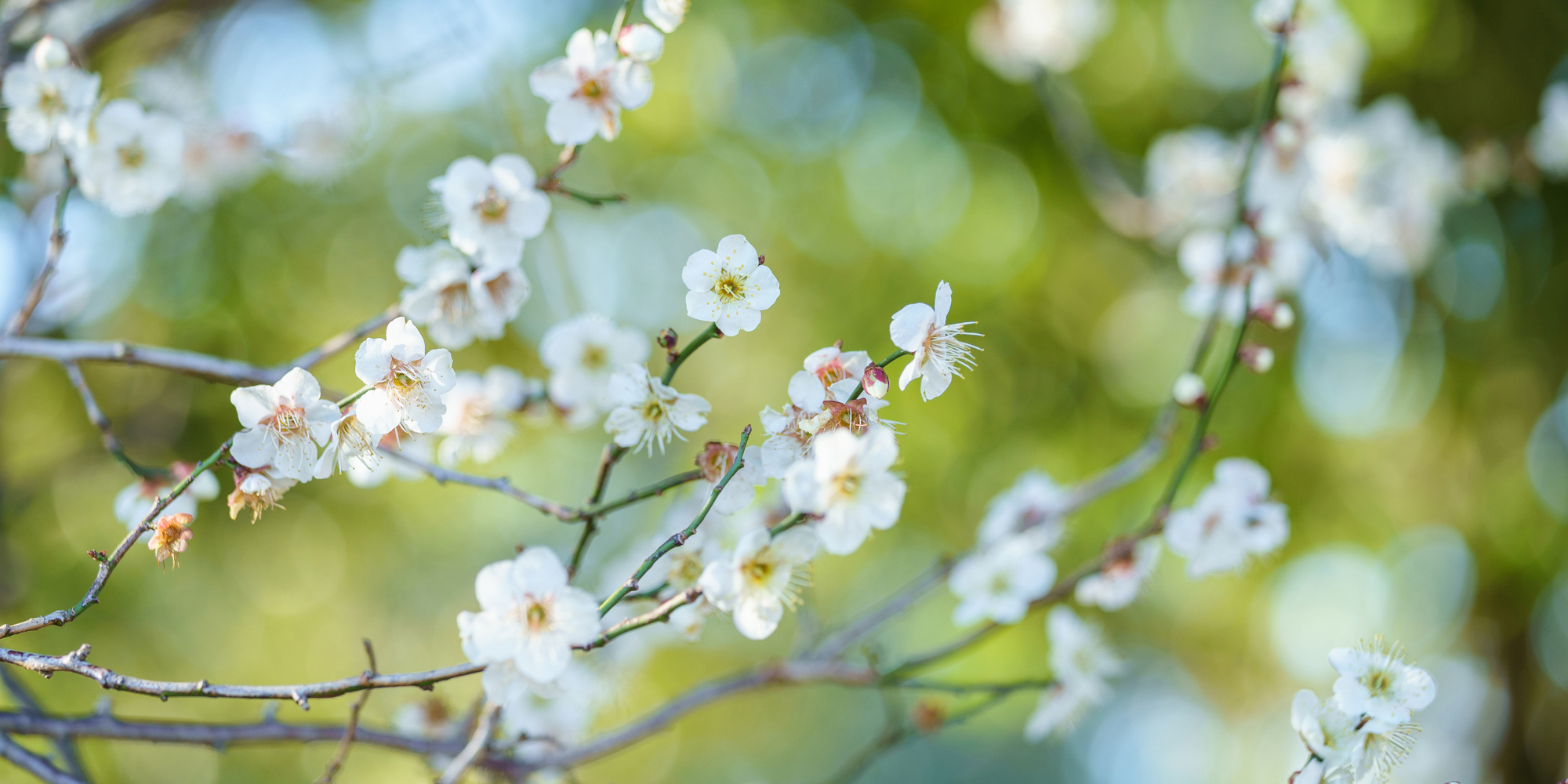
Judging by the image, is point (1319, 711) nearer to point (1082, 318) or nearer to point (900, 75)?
point (1082, 318)

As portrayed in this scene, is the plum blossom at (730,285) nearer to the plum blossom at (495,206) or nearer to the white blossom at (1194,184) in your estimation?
the plum blossom at (495,206)

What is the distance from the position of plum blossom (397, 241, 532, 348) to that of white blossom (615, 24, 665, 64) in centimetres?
35

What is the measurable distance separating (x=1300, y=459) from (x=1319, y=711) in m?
3.59

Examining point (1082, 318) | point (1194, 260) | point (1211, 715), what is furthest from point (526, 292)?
point (1211, 715)

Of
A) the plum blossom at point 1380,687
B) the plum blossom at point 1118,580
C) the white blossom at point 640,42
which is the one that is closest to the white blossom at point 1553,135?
the plum blossom at point 1118,580

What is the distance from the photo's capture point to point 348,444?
38.7 inches

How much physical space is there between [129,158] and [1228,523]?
6.50ft

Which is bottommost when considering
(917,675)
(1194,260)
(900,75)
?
(917,675)

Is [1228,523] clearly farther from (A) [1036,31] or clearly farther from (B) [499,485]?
(A) [1036,31]

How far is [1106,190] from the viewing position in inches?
105

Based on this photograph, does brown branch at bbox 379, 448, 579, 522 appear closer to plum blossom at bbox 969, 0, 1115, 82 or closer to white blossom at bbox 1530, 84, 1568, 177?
plum blossom at bbox 969, 0, 1115, 82

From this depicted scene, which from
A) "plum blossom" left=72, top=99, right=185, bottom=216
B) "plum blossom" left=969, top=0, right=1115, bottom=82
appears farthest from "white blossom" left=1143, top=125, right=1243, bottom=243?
"plum blossom" left=72, top=99, right=185, bottom=216

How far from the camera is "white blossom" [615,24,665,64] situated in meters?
1.19

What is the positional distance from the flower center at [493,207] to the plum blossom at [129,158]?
65 cm
